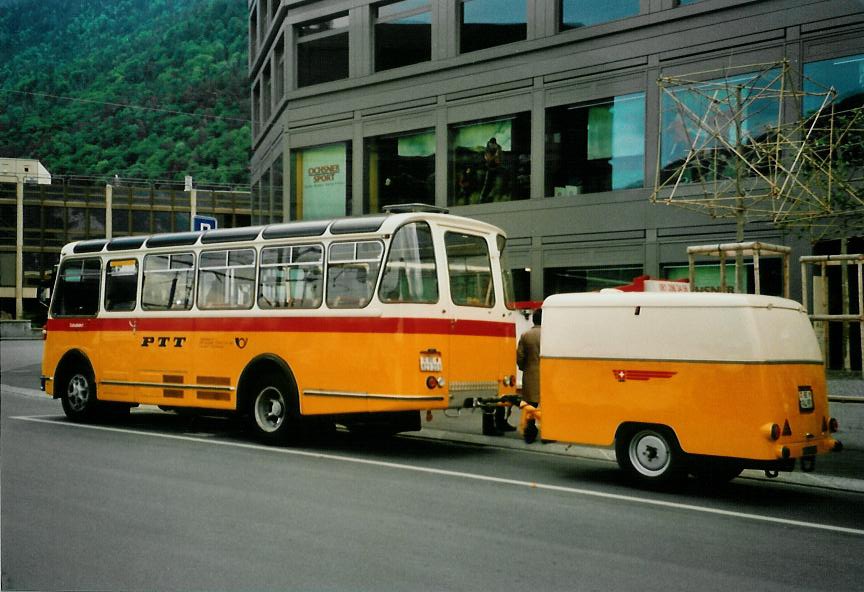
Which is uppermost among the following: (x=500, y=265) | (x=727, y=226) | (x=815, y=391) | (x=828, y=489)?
(x=727, y=226)

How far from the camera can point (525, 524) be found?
764 cm

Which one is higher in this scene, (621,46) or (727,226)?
(621,46)

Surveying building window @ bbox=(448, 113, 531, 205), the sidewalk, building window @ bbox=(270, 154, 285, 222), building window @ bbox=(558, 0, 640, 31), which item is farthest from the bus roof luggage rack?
building window @ bbox=(270, 154, 285, 222)

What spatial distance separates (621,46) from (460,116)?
503cm

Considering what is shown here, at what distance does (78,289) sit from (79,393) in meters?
1.85

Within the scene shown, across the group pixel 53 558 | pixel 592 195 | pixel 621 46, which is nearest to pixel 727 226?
pixel 592 195

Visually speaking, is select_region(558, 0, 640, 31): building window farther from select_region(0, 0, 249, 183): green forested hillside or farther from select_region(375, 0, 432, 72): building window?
select_region(0, 0, 249, 183): green forested hillside

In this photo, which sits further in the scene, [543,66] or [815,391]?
[543,66]

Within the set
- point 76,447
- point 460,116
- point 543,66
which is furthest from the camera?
point 460,116

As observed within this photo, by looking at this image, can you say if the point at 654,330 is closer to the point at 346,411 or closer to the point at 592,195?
the point at 346,411

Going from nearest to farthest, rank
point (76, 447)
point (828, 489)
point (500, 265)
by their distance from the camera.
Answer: point (828, 489) → point (76, 447) → point (500, 265)

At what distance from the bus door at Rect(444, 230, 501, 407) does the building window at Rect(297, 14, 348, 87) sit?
16604 millimetres

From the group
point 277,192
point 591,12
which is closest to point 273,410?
point 591,12

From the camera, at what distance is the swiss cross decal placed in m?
9.44
